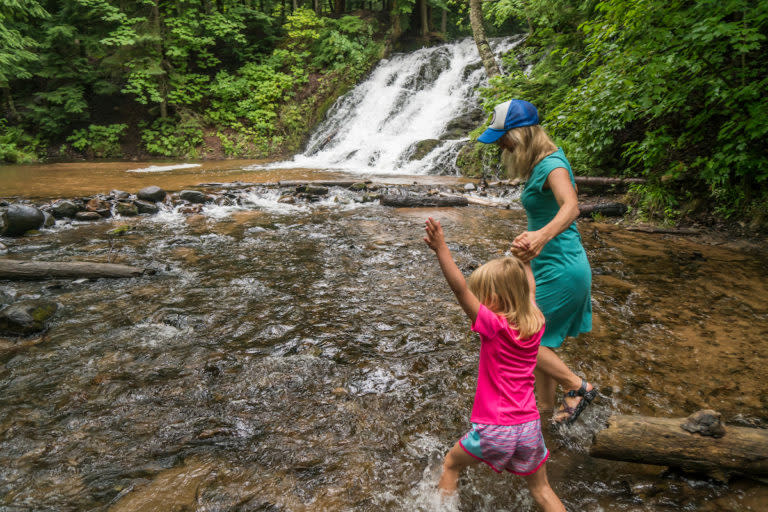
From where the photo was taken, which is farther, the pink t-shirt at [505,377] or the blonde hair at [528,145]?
the blonde hair at [528,145]

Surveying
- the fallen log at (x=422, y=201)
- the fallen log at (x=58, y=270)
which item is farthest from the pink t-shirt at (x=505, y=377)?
the fallen log at (x=422, y=201)

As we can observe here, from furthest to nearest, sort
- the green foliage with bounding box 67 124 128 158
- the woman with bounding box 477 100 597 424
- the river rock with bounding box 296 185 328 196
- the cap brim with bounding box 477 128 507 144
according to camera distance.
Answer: the green foliage with bounding box 67 124 128 158 < the river rock with bounding box 296 185 328 196 < the cap brim with bounding box 477 128 507 144 < the woman with bounding box 477 100 597 424

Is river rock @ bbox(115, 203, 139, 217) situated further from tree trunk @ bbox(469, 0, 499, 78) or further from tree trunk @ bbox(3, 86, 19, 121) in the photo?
tree trunk @ bbox(3, 86, 19, 121)

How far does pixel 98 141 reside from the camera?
20688mm

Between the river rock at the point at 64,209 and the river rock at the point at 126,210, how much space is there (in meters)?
0.78

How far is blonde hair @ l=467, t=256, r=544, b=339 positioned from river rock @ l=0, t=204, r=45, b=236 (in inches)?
352

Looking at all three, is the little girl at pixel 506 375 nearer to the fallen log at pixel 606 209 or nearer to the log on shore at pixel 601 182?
the log on shore at pixel 601 182

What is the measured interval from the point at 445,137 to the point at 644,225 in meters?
11.0

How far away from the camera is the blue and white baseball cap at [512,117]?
91.0 inches

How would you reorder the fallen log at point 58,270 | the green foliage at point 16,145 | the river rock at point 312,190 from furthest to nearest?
Result: the green foliage at point 16,145, the river rock at point 312,190, the fallen log at point 58,270

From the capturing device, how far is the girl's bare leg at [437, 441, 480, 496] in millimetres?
1963

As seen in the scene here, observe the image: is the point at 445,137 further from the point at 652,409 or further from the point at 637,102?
the point at 652,409


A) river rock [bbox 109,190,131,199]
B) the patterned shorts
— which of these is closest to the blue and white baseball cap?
the patterned shorts

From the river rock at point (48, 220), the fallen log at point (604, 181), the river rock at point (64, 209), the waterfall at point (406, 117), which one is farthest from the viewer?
the waterfall at point (406, 117)
